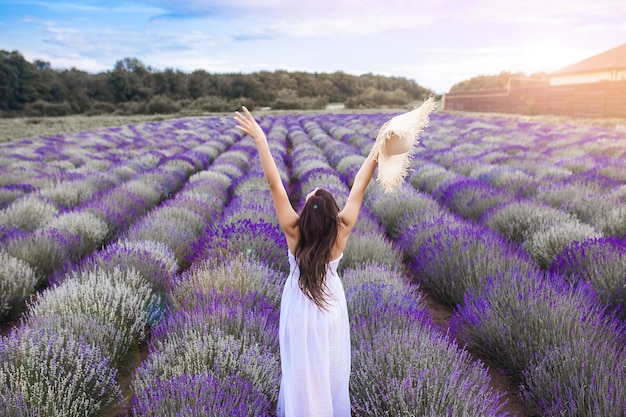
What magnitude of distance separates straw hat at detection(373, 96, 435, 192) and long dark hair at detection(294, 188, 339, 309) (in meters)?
0.28

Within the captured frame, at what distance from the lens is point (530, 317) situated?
9.13 feet

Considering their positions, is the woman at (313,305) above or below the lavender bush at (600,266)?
above

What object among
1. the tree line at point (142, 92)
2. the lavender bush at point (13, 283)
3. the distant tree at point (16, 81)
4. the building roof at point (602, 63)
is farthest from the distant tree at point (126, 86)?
the lavender bush at point (13, 283)

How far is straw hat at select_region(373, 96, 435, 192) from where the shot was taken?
6.30ft

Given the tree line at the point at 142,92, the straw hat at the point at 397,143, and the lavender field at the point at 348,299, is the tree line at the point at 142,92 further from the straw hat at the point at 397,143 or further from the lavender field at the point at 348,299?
the straw hat at the point at 397,143

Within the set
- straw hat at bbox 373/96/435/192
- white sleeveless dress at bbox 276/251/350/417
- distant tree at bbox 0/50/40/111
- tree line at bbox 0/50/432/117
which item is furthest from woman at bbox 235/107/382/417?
distant tree at bbox 0/50/40/111

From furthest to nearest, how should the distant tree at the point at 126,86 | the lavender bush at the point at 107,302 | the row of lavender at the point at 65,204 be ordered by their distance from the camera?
the distant tree at the point at 126,86 → the row of lavender at the point at 65,204 → the lavender bush at the point at 107,302

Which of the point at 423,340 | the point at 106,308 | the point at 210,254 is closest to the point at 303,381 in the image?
the point at 423,340

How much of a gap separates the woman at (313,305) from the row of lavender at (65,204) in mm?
2680

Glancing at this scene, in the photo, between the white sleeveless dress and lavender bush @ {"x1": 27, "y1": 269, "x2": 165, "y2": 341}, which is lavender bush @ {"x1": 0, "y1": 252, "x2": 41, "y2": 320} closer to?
lavender bush @ {"x1": 27, "y1": 269, "x2": 165, "y2": 341}

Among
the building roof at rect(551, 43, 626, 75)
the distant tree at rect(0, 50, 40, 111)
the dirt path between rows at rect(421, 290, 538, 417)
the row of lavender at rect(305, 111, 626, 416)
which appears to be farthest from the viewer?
the distant tree at rect(0, 50, 40, 111)

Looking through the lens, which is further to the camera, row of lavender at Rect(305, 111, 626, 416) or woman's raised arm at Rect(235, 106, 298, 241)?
row of lavender at Rect(305, 111, 626, 416)

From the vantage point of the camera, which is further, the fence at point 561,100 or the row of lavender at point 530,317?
the fence at point 561,100

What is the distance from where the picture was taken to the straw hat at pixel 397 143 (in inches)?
75.6
